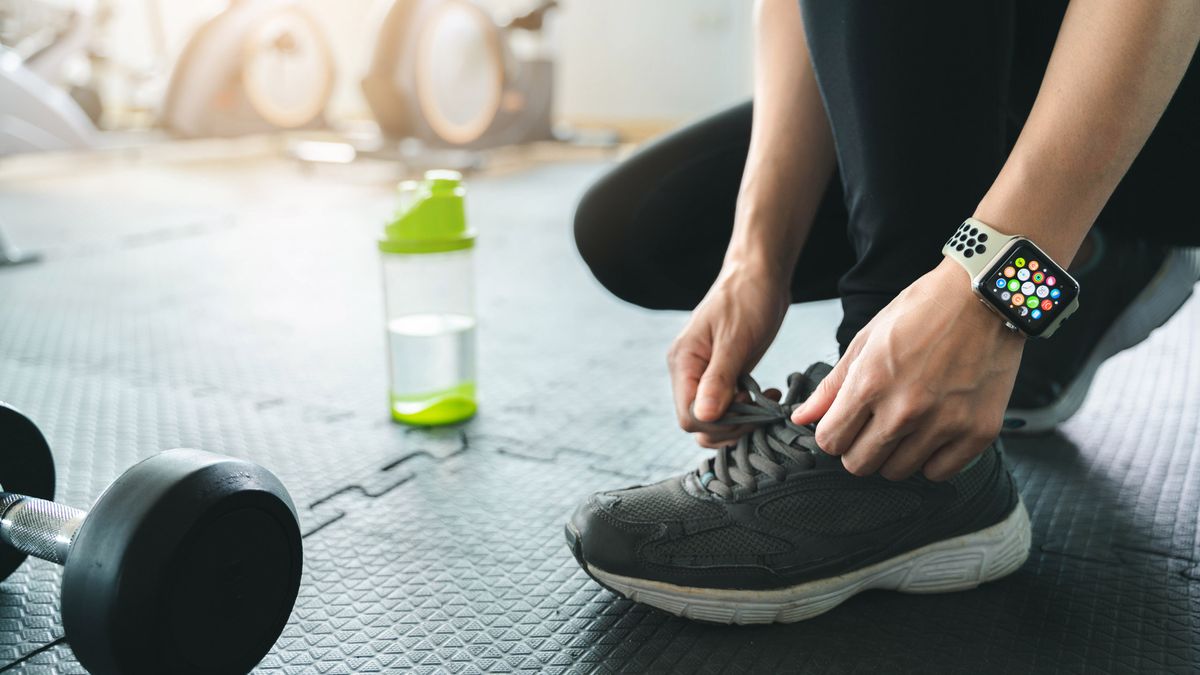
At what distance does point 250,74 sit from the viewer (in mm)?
3816

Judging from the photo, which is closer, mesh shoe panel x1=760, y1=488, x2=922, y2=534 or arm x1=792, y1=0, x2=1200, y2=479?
arm x1=792, y1=0, x2=1200, y2=479

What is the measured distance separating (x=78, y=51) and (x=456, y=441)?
10.6 feet

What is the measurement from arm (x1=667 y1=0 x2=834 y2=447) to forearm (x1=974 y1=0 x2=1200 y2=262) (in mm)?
234

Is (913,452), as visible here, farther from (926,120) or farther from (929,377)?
(926,120)

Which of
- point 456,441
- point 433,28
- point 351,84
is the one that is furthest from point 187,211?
point 351,84

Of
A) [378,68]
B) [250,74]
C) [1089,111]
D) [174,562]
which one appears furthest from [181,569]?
[250,74]

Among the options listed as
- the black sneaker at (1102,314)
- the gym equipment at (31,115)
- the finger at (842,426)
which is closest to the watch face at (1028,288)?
the finger at (842,426)

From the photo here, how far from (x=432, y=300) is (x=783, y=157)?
0.59 m

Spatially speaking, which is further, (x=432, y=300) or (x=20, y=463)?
(x=432, y=300)

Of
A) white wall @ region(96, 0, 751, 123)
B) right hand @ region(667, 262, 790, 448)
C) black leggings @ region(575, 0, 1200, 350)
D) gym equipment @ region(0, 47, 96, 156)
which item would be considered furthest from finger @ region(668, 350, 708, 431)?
white wall @ region(96, 0, 751, 123)

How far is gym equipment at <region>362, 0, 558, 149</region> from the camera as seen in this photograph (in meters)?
3.19

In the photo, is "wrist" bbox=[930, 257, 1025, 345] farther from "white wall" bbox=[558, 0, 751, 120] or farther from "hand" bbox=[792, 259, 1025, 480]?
"white wall" bbox=[558, 0, 751, 120]

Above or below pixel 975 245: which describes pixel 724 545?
below

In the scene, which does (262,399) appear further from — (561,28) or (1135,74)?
(561,28)
